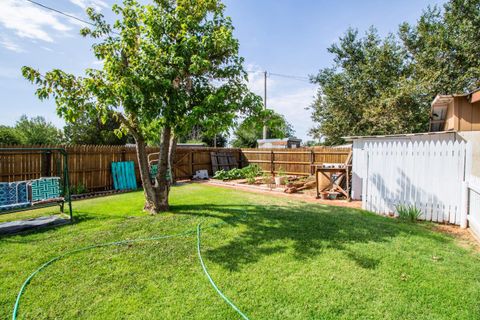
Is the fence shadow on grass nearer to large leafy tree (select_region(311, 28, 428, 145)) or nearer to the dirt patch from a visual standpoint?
the dirt patch

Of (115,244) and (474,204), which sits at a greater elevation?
(474,204)

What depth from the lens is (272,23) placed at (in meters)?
12.9

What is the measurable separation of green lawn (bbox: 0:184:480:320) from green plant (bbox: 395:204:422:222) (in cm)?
47

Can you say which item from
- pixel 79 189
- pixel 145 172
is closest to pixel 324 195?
pixel 145 172

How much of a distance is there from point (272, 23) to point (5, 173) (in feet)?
42.2

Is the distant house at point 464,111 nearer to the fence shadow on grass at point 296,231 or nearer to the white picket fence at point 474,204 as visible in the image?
the white picket fence at point 474,204

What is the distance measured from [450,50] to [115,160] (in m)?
18.3

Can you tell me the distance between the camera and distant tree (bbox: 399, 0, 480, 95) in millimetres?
12836

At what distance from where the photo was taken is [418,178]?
540 cm

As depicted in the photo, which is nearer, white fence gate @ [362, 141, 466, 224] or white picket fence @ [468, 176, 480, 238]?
white picket fence @ [468, 176, 480, 238]

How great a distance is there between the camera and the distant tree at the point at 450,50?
42.1 feet

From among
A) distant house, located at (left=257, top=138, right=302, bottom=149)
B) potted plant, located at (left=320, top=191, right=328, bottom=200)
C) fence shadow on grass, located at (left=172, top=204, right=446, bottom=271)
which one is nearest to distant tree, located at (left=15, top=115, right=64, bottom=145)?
distant house, located at (left=257, top=138, right=302, bottom=149)

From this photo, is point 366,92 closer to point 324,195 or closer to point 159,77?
point 324,195

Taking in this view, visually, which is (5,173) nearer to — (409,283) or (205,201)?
(205,201)
